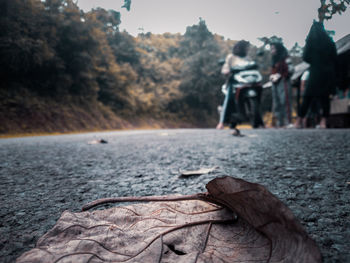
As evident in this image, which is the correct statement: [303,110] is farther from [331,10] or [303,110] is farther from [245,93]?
[331,10]

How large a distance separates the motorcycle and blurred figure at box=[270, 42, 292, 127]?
46cm

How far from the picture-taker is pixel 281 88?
6938mm

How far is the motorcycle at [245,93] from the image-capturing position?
684cm

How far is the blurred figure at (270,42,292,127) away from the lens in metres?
6.79

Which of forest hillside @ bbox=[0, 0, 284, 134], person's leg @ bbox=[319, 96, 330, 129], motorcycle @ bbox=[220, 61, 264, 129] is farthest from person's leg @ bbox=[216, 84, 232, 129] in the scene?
Result: person's leg @ bbox=[319, 96, 330, 129]

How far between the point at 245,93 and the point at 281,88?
1.05 metres

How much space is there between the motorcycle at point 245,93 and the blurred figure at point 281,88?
1.52 feet

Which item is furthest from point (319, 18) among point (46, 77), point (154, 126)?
point (154, 126)

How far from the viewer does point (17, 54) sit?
206 inches

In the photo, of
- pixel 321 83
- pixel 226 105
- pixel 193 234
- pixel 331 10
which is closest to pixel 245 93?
pixel 226 105

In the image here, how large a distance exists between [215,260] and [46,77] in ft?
30.6

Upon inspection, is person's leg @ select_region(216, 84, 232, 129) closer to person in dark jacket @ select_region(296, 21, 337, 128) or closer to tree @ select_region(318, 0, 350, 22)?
person in dark jacket @ select_region(296, 21, 337, 128)

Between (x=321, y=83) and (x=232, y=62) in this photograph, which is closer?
(x=321, y=83)

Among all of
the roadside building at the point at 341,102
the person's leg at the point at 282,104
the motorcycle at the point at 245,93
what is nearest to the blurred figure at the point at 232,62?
the motorcycle at the point at 245,93
